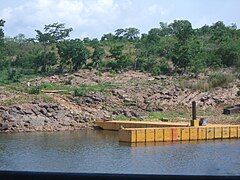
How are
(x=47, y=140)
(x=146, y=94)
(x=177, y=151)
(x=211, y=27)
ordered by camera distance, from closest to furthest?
(x=177, y=151)
(x=47, y=140)
(x=146, y=94)
(x=211, y=27)

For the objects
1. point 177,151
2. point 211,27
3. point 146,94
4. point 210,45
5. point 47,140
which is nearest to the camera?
point 177,151

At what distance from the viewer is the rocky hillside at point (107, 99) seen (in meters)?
76.9

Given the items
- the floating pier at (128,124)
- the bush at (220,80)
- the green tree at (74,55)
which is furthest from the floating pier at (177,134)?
the green tree at (74,55)

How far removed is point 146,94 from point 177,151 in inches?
1408

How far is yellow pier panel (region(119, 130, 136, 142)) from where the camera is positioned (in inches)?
2301

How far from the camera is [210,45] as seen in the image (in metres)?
113

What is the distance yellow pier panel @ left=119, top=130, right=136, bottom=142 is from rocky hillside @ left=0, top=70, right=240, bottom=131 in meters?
18.6

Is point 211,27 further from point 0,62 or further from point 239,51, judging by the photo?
point 0,62

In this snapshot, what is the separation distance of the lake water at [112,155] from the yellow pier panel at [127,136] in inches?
47.9

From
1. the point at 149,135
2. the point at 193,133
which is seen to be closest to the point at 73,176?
the point at 149,135

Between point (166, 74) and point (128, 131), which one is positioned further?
point (166, 74)

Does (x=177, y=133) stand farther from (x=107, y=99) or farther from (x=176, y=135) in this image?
(x=107, y=99)

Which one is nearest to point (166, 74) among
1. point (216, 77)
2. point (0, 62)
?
point (216, 77)

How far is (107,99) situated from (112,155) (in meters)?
35.2
